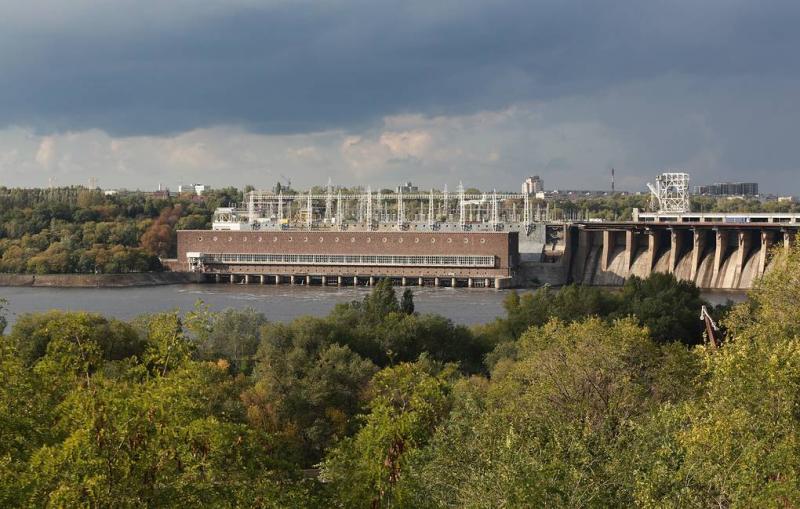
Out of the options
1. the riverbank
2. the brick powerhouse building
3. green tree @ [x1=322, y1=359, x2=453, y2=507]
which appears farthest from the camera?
the brick powerhouse building

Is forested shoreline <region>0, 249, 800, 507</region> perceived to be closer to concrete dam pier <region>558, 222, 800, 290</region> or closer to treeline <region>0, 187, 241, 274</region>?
concrete dam pier <region>558, 222, 800, 290</region>

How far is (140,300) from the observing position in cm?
4309

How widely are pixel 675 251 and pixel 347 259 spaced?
54.5 feet

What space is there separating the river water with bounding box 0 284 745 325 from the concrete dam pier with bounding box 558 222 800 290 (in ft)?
10.9

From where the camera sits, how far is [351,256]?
54.8m

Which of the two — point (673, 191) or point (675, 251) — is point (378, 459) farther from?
point (673, 191)

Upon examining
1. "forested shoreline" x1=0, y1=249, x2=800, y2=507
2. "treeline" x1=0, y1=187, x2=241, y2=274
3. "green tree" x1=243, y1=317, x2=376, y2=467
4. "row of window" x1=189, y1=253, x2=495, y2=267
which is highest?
"treeline" x1=0, y1=187, x2=241, y2=274

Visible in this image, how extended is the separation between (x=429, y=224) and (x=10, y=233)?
24787 millimetres

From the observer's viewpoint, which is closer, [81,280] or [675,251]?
[675,251]

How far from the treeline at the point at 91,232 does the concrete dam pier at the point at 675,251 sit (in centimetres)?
2261

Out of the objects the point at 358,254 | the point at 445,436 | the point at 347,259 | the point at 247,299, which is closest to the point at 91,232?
the point at 347,259

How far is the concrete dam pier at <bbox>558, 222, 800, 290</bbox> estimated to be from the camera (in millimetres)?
48281

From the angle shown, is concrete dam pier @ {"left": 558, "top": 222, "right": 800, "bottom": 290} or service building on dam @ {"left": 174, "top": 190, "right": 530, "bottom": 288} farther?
service building on dam @ {"left": 174, "top": 190, "right": 530, "bottom": 288}

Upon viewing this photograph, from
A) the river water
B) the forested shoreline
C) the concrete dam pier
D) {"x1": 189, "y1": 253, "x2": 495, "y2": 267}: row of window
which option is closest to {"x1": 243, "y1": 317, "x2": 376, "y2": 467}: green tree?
the forested shoreline
